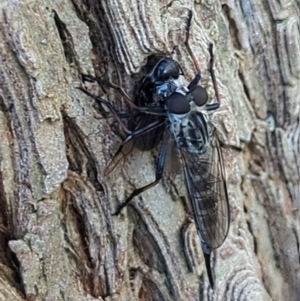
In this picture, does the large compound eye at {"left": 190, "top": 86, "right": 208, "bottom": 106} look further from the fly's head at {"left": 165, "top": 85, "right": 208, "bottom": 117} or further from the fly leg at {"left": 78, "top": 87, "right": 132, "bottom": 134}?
the fly leg at {"left": 78, "top": 87, "right": 132, "bottom": 134}

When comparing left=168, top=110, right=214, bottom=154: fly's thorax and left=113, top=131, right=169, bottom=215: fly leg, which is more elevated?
left=168, top=110, right=214, bottom=154: fly's thorax

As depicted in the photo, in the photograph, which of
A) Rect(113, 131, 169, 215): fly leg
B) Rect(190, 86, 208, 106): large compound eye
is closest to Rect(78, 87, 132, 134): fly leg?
Rect(113, 131, 169, 215): fly leg

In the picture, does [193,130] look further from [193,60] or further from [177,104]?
[193,60]

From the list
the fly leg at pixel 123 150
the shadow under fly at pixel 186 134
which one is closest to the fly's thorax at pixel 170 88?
the shadow under fly at pixel 186 134

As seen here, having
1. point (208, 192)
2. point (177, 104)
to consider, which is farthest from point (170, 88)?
point (208, 192)

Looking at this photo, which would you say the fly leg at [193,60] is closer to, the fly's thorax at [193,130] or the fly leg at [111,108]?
the fly's thorax at [193,130]
